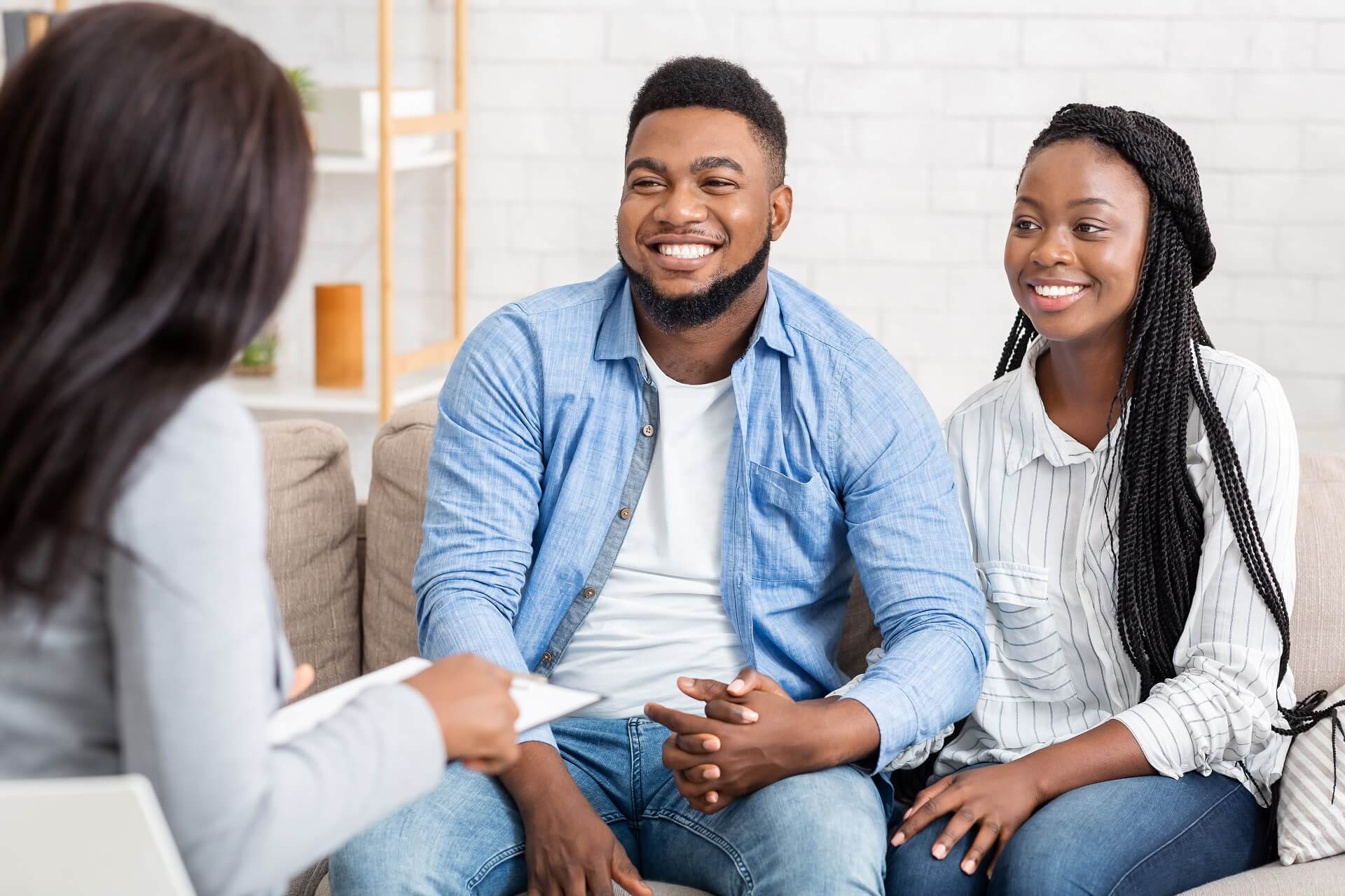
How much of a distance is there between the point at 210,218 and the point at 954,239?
90.3 inches

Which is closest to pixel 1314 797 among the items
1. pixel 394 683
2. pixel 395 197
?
pixel 394 683

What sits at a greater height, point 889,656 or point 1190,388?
point 1190,388

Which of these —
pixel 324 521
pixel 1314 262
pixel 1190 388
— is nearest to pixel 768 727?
pixel 1190 388

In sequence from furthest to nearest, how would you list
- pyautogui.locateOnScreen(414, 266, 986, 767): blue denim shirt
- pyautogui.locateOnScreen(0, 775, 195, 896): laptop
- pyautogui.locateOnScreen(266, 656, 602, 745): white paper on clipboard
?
pyautogui.locateOnScreen(414, 266, 986, 767): blue denim shirt
pyautogui.locateOnScreen(266, 656, 602, 745): white paper on clipboard
pyautogui.locateOnScreen(0, 775, 195, 896): laptop

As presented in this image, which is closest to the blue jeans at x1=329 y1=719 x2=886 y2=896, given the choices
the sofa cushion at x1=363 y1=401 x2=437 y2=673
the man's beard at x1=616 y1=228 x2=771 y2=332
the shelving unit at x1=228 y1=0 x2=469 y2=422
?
the sofa cushion at x1=363 y1=401 x2=437 y2=673

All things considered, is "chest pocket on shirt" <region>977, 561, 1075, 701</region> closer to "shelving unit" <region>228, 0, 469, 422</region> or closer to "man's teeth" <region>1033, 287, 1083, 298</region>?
"man's teeth" <region>1033, 287, 1083, 298</region>

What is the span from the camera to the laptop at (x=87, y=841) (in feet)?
2.43

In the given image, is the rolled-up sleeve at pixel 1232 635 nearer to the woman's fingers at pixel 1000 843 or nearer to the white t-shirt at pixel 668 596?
the woman's fingers at pixel 1000 843

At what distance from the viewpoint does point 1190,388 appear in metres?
1.64

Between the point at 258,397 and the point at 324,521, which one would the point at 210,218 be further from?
the point at 258,397

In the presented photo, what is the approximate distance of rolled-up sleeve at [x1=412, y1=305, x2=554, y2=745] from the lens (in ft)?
5.16

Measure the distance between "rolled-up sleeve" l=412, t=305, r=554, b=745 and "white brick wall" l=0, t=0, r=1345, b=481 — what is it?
4.45 feet

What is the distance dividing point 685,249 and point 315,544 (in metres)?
0.67

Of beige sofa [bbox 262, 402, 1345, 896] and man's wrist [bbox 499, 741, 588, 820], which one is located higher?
beige sofa [bbox 262, 402, 1345, 896]
